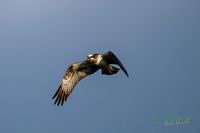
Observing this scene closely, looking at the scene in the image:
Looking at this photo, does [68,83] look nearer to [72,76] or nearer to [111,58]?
[72,76]

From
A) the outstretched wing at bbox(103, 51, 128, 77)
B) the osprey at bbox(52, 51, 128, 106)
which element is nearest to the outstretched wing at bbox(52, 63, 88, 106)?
the osprey at bbox(52, 51, 128, 106)

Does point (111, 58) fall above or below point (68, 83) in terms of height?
above

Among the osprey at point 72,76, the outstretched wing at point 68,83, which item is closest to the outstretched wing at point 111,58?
the osprey at point 72,76

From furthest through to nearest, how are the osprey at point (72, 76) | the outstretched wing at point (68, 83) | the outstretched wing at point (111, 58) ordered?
the outstretched wing at point (68, 83), the osprey at point (72, 76), the outstretched wing at point (111, 58)

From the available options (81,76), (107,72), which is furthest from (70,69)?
(107,72)

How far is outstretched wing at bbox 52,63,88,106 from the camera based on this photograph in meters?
7.21

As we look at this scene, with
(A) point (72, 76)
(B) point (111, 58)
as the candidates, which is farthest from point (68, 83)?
(B) point (111, 58)

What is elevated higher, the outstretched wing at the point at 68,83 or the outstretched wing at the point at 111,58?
the outstretched wing at the point at 111,58

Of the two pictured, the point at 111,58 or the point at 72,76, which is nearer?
the point at 111,58

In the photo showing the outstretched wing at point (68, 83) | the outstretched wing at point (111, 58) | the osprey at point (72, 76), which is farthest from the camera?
Answer: the outstretched wing at point (68, 83)

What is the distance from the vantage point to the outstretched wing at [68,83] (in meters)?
7.21

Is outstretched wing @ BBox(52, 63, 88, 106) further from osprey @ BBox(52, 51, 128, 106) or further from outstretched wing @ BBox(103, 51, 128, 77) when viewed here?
outstretched wing @ BBox(103, 51, 128, 77)

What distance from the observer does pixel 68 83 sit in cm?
725

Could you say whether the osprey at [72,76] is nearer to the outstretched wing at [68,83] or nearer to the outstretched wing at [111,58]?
the outstretched wing at [68,83]
